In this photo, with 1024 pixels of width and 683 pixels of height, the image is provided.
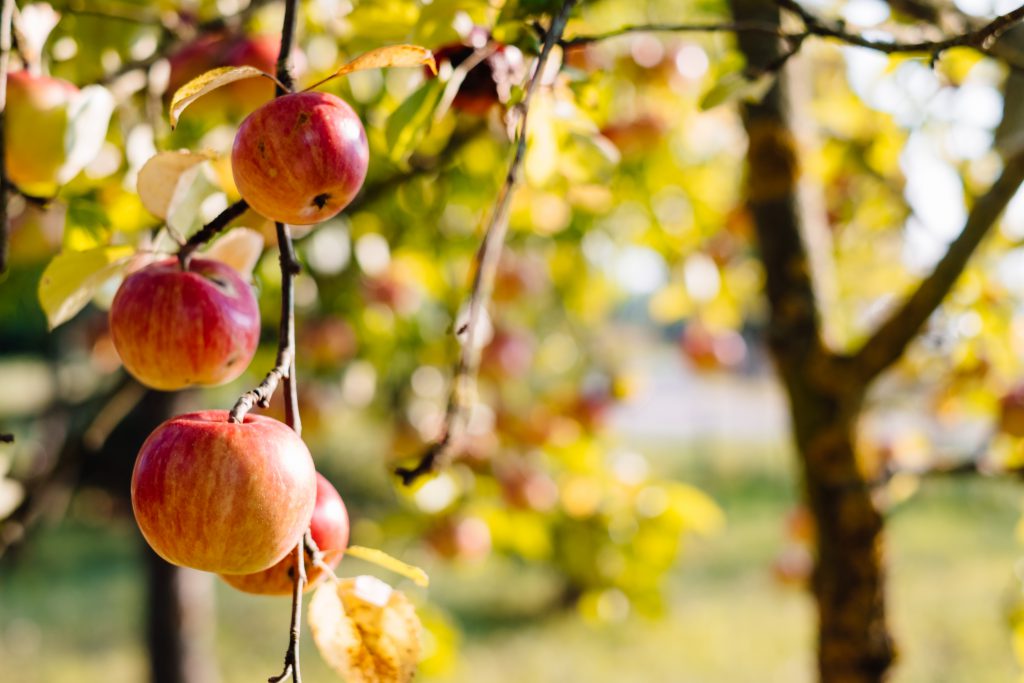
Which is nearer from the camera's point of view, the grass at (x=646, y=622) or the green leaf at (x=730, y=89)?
the green leaf at (x=730, y=89)

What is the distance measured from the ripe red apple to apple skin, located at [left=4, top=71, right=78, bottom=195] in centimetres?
41

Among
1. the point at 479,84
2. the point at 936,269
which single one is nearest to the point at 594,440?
the point at 936,269

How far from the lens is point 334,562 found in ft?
2.08

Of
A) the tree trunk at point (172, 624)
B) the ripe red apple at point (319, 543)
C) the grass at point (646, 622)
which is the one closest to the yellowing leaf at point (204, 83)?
the ripe red apple at point (319, 543)

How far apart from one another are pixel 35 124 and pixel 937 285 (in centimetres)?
97

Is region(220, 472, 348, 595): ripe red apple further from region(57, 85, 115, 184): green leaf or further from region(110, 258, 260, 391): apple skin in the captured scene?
region(57, 85, 115, 184): green leaf

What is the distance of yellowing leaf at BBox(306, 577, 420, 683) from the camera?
562mm

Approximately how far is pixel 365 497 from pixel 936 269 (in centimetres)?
570

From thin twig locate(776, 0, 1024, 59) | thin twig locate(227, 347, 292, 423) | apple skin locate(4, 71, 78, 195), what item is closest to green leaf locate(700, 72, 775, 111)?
thin twig locate(776, 0, 1024, 59)

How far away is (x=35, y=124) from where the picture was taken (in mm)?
793

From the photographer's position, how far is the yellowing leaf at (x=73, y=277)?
27.3 inches

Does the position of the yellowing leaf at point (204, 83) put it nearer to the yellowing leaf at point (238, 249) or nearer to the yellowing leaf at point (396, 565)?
the yellowing leaf at point (238, 249)

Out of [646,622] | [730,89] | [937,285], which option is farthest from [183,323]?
[646,622]

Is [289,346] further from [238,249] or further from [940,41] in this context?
[940,41]
